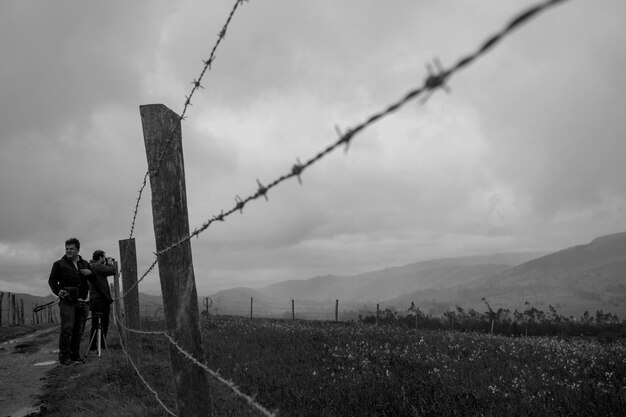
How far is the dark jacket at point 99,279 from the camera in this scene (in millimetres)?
10398

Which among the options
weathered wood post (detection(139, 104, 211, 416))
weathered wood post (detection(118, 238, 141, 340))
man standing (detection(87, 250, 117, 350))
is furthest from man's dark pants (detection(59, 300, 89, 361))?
weathered wood post (detection(139, 104, 211, 416))

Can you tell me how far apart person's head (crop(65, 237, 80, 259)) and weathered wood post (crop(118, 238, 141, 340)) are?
125cm

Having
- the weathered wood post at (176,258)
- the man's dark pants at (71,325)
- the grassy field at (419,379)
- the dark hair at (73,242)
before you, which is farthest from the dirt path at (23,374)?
the weathered wood post at (176,258)

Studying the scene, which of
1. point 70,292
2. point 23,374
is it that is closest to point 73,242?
point 70,292

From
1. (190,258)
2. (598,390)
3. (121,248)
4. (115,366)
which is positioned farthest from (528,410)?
(121,248)

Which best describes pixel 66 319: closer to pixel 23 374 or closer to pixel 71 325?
pixel 71 325

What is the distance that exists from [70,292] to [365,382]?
6.61 m

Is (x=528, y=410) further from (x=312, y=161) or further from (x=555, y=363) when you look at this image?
(x=555, y=363)

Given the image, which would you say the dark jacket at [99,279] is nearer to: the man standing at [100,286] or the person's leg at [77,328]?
the man standing at [100,286]

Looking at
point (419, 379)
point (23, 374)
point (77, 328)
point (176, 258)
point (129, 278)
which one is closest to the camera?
point (176, 258)

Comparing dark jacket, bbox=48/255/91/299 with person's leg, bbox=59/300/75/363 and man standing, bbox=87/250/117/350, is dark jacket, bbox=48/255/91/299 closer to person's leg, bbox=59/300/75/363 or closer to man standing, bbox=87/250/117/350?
person's leg, bbox=59/300/75/363

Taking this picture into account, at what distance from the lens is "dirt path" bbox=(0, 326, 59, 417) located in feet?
23.5

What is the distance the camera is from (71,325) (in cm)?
988

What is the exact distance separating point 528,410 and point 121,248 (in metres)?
7.54
